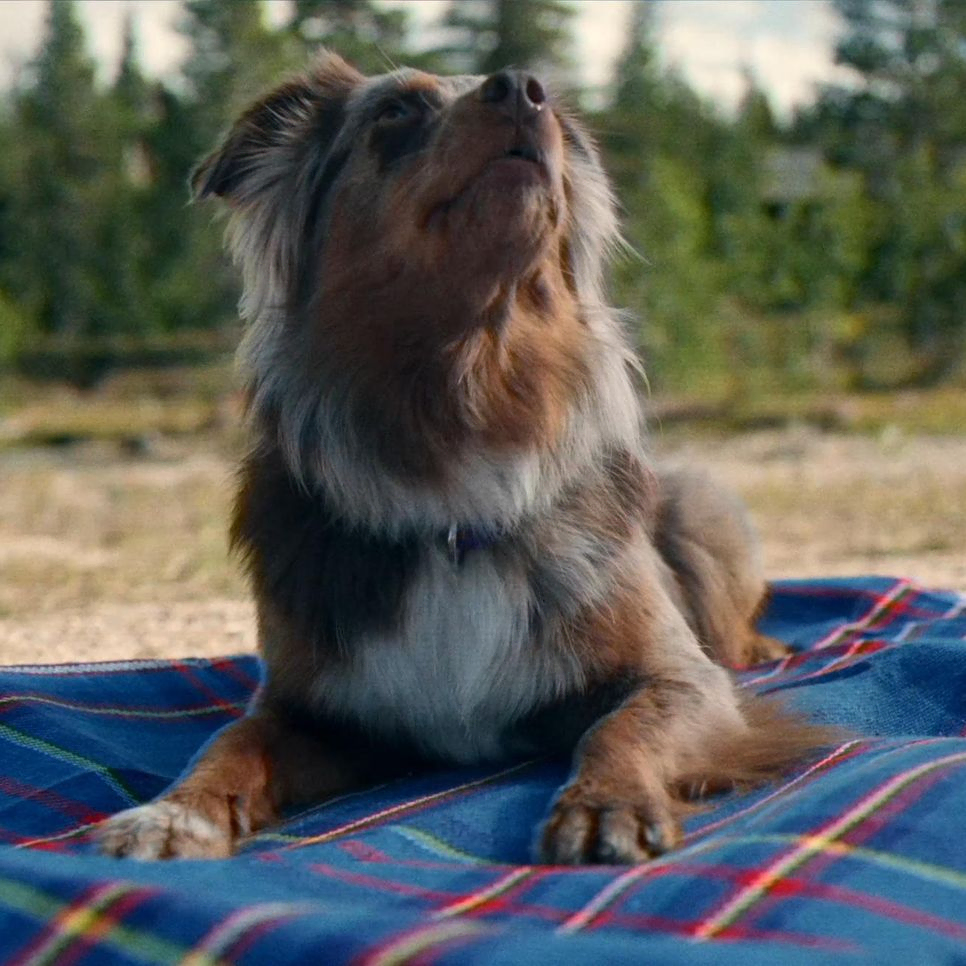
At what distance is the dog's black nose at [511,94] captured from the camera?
3.51 meters

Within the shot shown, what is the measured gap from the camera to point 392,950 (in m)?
2.18

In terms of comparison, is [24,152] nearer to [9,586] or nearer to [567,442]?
[9,586]

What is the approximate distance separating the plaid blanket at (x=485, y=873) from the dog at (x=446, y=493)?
195mm

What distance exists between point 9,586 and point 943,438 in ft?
42.3

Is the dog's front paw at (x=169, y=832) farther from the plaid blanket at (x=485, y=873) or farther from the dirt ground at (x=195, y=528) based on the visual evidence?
the dirt ground at (x=195, y=528)

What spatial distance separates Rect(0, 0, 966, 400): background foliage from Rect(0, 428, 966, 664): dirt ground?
15.1 feet

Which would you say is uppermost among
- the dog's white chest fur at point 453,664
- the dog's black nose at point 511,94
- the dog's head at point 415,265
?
the dog's black nose at point 511,94

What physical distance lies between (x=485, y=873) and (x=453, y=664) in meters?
0.91

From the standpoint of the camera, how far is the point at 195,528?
11734mm

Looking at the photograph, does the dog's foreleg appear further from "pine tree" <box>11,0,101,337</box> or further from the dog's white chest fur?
"pine tree" <box>11,0,101,337</box>

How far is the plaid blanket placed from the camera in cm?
224

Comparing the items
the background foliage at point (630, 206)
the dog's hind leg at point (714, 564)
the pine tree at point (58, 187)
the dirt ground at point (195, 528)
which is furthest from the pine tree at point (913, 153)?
the dog's hind leg at point (714, 564)

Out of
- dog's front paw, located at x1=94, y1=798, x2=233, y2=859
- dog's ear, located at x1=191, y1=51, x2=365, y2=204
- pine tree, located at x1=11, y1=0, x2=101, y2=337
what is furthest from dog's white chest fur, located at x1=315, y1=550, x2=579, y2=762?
pine tree, located at x1=11, y1=0, x2=101, y2=337

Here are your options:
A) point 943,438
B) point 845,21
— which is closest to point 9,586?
point 943,438
